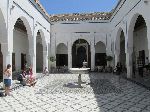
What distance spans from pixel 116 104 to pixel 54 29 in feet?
45.1

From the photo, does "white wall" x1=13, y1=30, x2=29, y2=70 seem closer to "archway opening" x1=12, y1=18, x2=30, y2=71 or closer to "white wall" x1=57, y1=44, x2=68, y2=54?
"archway opening" x1=12, y1=18, x2=30, y2=71

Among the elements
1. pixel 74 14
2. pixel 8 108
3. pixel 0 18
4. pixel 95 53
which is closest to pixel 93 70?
pixel 95 53

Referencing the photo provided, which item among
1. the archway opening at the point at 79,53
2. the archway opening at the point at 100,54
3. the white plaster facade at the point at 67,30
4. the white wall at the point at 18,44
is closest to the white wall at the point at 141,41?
the white plaster facade at the point at 67,30

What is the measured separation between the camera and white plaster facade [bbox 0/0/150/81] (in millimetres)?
8781

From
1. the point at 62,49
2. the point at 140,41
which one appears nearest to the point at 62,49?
the point at 62,49

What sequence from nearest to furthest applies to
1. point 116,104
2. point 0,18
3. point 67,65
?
point 116,104 < point 0,18 < point 67,65

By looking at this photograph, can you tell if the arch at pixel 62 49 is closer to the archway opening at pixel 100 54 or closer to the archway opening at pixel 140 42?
the archway opening at pixel 100 54

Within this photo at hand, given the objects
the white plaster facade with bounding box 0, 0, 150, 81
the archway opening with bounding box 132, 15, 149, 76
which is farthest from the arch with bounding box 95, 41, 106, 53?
the archway opening with bounding box 132, 15, 149, 76

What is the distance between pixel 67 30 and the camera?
63.9 ft

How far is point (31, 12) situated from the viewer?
40.9ft

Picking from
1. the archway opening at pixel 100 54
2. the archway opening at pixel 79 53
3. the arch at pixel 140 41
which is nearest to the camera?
the arch at pixel 140 41

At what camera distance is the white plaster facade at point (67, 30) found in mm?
8781

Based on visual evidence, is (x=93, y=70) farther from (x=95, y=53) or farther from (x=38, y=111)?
(x=38, y=111)

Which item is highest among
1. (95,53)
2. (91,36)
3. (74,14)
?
(74,14)
